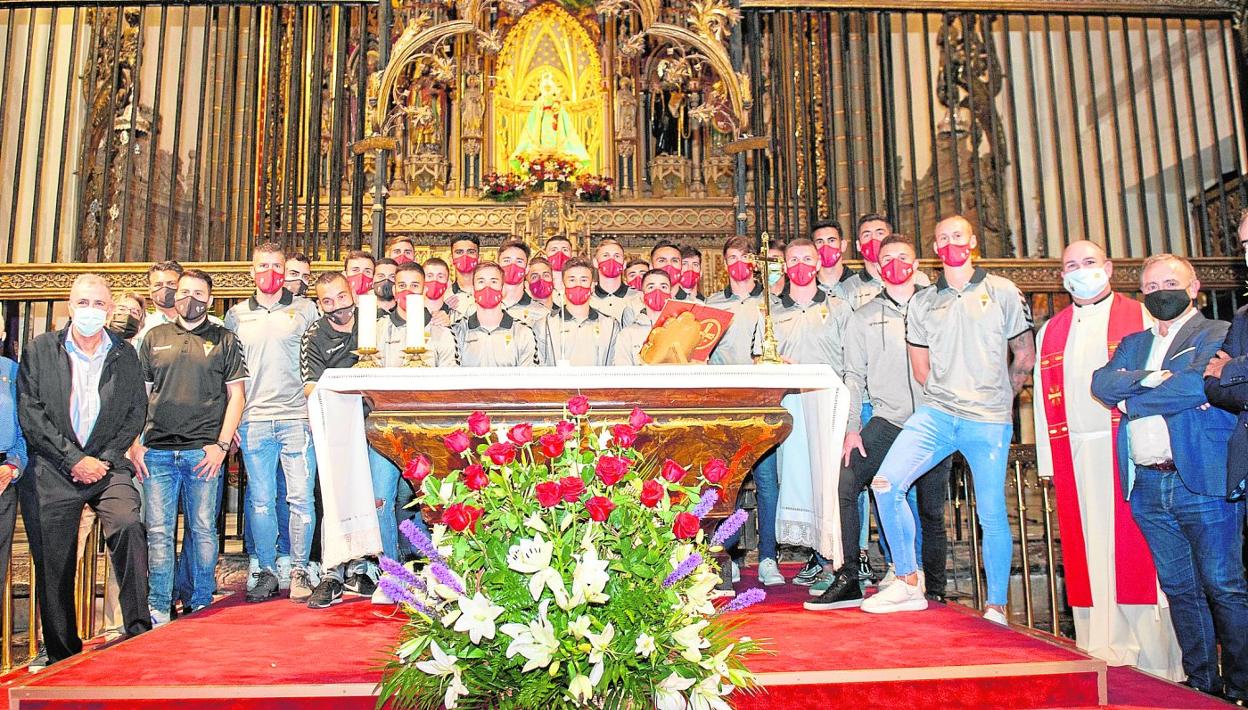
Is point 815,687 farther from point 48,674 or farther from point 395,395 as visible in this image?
point 48,674

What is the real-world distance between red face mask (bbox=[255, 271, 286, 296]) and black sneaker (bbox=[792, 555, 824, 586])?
310 centimetres

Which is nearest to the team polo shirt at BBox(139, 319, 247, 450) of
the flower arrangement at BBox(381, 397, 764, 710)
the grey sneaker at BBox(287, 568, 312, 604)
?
the grey sneaker at BBox(287, 568, 312, 604)

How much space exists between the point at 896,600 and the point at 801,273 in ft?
5.41

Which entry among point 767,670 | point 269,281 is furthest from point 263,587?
point 767,670

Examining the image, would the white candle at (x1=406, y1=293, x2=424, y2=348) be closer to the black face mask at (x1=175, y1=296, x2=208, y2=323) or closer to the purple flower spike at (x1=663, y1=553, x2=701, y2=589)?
the black face mask at (x1=175, y1=296, x2=208, y2=323)

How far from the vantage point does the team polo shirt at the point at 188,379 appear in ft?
16.1

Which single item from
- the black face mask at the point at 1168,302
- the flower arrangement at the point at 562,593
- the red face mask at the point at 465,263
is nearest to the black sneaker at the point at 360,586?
the red face mask at the point at 465,263

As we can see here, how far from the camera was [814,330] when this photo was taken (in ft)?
17.0

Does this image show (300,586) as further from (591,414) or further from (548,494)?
(548,494)

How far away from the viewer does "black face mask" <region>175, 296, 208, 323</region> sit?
5.07 meters

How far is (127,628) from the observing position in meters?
4.32

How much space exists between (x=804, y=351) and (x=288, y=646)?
9.27 feet

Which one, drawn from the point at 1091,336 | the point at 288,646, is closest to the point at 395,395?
the point at 288,646

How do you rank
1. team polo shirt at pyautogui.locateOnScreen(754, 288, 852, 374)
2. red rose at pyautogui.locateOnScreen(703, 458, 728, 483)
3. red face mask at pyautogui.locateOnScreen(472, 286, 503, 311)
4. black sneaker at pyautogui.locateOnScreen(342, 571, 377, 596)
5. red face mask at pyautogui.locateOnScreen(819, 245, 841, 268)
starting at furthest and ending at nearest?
red face mask at pyautogui.locateOnScreen(819, 245, 841, 268), team polo shirt at pyautogui.locateOnScreen(754, 288, 852, 374), red face mask at pyautogui.locateOnScreen(472, 286, 503, 311), black sneaker at pyautogui.locateOnScreen(342, 571, 377, 596), red rose at pyautogui.locateOnScreen(703, 458, 728, 483)
